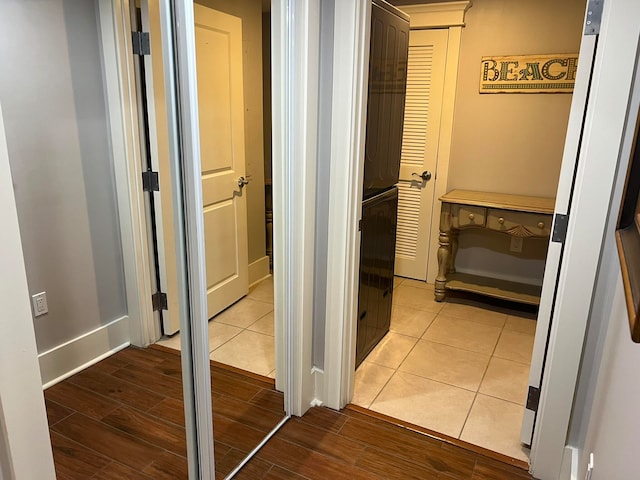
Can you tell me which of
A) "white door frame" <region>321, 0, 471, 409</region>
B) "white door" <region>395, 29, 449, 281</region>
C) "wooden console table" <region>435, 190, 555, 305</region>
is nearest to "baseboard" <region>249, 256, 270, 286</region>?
"white door frame" <region>321, 0, 471, 409</region>

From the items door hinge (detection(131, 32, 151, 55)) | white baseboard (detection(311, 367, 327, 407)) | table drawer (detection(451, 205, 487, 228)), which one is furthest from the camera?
table drawer (detection(451, 205, 487, 228))

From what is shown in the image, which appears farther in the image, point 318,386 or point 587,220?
point 318,386

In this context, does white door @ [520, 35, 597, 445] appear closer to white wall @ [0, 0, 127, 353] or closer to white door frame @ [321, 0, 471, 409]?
white door frame @ [321, 0, 471, 409]

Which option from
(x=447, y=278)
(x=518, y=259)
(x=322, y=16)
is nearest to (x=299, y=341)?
(x=322, y=16)

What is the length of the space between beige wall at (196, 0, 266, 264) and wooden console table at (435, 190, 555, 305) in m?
1.60

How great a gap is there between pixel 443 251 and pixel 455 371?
1.11m

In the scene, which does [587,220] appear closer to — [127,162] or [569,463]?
[569,463]

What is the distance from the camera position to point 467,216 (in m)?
3.28

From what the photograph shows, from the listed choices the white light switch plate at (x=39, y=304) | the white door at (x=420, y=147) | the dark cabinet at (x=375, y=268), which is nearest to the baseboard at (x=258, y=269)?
the dark cabinet at (x=375, y=268)

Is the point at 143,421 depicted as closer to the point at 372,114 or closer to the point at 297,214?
the point at 297,214

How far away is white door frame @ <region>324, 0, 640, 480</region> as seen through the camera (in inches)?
57.0

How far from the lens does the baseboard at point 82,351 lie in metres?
1.43

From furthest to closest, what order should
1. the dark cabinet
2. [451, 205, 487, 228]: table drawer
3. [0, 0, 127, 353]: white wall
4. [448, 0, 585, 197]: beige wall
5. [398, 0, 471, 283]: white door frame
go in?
1. [398, 0, 471, 283]: white door frame
2. [451, 205, 487, 228]: table drawer
3. [448, 0, 585, 197]: beige wall
4. the dark cabinet
5. [0, 0, 127, 353]: white wall

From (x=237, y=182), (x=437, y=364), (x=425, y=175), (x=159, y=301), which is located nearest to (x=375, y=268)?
(x=437, y=364)
